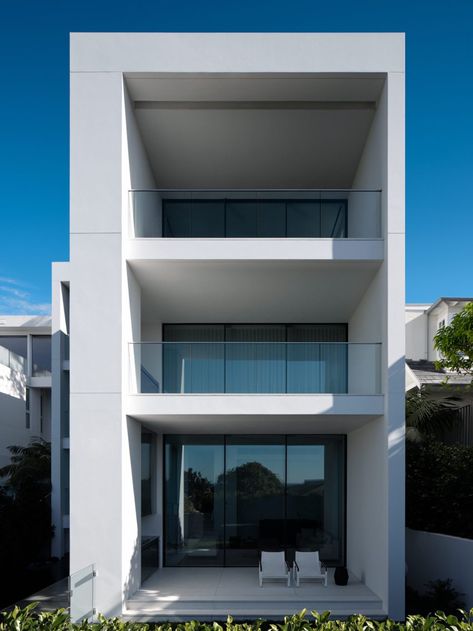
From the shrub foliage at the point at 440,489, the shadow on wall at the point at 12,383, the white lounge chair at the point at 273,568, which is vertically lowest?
the white lounge chair at the point at 273,568

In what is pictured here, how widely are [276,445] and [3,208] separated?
52.7 feet

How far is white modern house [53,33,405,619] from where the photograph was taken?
A: 34.7 ft

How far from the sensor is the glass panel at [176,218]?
12883mm

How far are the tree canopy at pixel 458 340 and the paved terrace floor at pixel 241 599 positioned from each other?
4.51 meters

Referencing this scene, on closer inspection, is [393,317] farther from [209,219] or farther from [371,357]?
[209,219]

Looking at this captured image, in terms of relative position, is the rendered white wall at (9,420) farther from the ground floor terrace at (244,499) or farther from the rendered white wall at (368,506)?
the rendered white wall at (368,506)

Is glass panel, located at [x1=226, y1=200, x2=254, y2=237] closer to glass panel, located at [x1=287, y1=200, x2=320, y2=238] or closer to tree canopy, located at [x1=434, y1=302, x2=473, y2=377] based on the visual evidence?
glass panel, located at [x1=287, y1=200, x2=320, y2=238]

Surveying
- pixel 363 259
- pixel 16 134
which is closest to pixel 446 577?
pixel 363 259

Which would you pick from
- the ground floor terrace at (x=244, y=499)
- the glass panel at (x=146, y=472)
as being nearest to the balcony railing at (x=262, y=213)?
the ground floor terrace at (x=244, y=499)

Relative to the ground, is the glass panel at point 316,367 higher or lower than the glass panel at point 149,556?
higher

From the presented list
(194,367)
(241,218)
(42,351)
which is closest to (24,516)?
(194,367)

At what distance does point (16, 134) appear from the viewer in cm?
1822

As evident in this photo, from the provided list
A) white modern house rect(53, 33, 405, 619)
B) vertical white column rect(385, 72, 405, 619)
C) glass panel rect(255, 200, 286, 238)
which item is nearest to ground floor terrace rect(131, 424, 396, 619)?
white modern house rect(53, 33, 405, 619)

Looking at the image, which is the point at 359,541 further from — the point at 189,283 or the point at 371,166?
the point at 371,166
